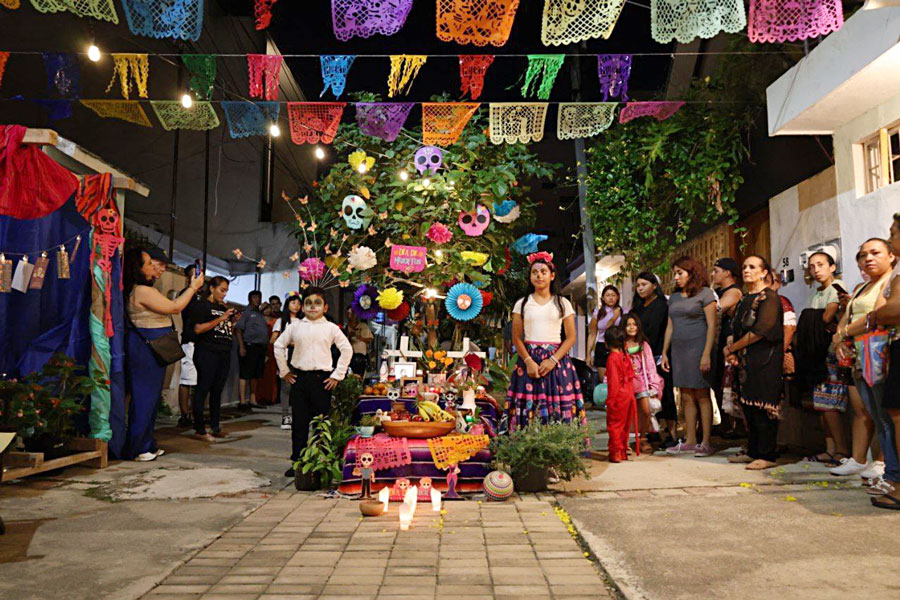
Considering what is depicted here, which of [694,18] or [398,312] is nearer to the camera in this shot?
[694,18]

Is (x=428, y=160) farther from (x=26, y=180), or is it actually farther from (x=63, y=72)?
(x=63, y=72)

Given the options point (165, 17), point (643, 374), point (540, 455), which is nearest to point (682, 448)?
point (643, 374)

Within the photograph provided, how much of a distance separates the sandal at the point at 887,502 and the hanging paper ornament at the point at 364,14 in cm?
520

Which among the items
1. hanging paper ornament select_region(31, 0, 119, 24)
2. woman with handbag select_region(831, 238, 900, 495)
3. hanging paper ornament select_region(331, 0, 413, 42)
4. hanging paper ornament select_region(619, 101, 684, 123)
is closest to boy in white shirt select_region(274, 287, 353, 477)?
hanging paper ornament select_region(331, 0, 413, 42)

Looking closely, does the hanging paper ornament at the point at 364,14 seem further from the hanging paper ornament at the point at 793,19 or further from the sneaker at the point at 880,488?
the sneaker at the point at 880,488

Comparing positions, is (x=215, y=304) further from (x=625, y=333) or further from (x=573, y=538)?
(x=573, y=538)

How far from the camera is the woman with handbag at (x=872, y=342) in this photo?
4418 millimetres

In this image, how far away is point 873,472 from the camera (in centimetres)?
497

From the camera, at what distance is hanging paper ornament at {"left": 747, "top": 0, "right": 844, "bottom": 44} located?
18.4 feet

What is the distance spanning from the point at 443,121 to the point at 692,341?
3.71 metres

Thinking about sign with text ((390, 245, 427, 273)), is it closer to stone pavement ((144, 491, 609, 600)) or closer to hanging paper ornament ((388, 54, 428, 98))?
hanging paper ornament ((388, 54, 428, 98))

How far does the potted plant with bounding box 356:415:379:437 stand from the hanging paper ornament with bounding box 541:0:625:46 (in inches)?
142

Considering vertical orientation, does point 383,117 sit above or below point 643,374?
above

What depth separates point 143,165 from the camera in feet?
42.6
